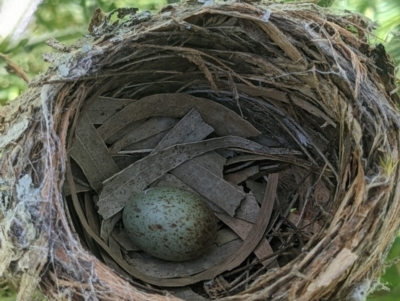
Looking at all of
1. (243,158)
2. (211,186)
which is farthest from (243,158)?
(211,186)

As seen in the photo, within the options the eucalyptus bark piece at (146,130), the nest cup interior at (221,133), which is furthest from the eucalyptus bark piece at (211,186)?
the eucalyptus bark piece at (146,130)

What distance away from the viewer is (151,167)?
4.45ft

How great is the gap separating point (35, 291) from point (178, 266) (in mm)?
400

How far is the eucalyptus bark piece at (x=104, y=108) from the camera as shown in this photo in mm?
1291

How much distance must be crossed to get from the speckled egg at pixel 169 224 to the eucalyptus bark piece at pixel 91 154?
4.5 inches

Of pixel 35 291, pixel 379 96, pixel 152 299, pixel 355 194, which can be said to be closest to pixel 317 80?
pixel 379 96

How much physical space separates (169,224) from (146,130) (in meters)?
0.29

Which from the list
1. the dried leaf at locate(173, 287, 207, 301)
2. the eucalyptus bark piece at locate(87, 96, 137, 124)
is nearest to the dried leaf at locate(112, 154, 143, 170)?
the eucalyptus bark piece at locate(87, 96, 137, 124)

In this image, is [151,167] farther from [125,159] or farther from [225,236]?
[225,236]

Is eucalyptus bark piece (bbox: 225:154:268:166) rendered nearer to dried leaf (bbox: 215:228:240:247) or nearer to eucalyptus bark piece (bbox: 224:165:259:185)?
eucalyptus bark piece (bbox: 224:165:259:185)

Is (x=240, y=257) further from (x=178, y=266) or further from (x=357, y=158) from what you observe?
(x=357, y=158)

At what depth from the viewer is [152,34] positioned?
114cm

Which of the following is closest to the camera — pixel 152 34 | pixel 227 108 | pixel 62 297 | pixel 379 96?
pixel 62 297

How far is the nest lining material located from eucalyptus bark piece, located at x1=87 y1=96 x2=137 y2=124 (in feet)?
0.09
